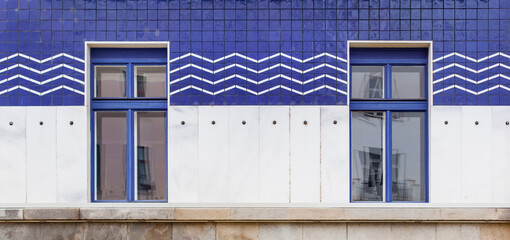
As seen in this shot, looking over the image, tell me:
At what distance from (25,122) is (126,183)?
1.86 m

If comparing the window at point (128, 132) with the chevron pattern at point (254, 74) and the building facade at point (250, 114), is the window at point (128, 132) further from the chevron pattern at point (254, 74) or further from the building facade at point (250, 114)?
the chevron pattern at point (254, 74)

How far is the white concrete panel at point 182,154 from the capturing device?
633cm

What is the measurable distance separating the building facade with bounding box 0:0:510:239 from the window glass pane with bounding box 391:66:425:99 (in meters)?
0.17

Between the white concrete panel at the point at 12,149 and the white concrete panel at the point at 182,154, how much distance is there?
2.36m

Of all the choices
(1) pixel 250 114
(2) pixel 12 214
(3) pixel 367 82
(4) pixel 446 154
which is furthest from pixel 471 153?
(2) pixel 12 214

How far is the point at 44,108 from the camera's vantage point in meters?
6.33

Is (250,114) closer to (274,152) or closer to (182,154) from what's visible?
(274,152)

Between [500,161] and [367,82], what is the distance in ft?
7.95

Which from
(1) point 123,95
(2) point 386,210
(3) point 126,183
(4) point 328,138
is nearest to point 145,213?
(3) point 126,183

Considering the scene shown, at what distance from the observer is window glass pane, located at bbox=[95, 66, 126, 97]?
6.58 metres

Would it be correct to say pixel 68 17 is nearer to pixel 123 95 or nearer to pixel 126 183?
pixel 123 95

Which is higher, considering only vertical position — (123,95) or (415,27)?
(415,27)

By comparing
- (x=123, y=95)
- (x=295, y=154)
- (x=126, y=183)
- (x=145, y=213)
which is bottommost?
(x=145, y=213)

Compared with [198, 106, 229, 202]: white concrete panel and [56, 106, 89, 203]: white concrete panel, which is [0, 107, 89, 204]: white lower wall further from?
[198, 106, 229, 202]: white concrete panel
